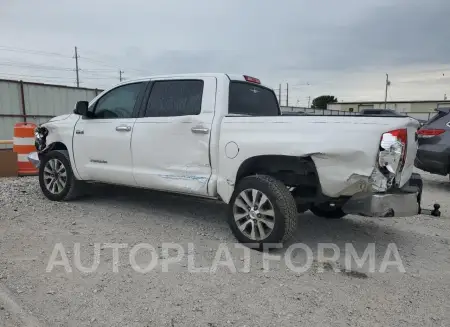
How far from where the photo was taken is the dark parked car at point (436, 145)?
768 centimetres

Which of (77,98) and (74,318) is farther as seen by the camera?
(77,98)

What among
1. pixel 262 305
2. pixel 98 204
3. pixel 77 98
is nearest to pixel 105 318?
pixel 262 305

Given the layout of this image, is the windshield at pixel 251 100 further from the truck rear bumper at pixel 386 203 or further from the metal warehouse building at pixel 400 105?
the metal warehouse building at pixel 400 105

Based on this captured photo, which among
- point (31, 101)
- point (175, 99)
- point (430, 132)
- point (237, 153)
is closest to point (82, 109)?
point (175, 99)

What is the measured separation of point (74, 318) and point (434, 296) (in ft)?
9.14

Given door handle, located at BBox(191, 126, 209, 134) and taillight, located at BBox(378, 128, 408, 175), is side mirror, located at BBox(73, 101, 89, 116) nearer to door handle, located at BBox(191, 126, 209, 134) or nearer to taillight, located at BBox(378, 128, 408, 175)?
door handle, located at BBox(191, 126, 209, 134)

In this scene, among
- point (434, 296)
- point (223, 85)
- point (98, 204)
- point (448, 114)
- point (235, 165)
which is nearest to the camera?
point (434, 296)

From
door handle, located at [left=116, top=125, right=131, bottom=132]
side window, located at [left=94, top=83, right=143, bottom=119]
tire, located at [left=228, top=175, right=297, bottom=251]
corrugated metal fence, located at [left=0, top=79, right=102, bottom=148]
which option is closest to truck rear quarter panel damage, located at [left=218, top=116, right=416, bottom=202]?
tire, located at [left=228, top=175, right=297, bottom=251]

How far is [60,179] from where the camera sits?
5.93 metres

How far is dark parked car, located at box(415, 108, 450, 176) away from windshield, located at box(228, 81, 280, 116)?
3.99 metres

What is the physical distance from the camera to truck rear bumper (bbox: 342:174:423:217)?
11.7ft

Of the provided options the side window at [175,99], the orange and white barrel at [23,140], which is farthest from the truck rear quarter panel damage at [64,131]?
the orange and white barrel at [23,140]

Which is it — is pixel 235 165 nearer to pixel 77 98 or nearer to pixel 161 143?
pixel 161 143

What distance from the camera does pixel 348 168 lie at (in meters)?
3.55
